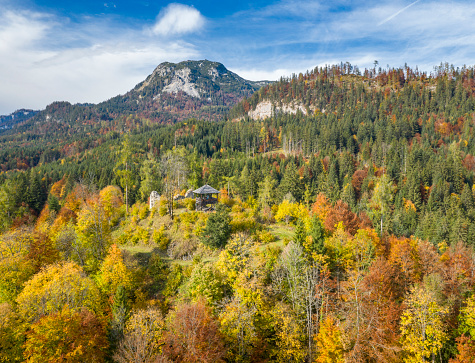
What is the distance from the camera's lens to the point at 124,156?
53.4 meters

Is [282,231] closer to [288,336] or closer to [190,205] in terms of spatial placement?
[190,205]

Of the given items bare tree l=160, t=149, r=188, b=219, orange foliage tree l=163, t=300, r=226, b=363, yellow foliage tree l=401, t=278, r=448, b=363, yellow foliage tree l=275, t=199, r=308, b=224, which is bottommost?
yellow foliage tree l=401, t=278, r=448, b=363

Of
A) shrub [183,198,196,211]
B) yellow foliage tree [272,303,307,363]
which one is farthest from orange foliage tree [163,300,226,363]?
shrub [183,198,196,211]

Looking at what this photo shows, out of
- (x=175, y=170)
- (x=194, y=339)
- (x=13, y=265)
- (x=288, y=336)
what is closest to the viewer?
(x=194, y=339)

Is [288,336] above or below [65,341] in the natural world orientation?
below

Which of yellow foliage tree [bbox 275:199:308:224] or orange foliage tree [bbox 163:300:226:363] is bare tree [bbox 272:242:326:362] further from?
yellow foliage tree [bbox 275:199:308:224]

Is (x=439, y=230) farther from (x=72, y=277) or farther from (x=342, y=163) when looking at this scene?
(x=72, y=277)

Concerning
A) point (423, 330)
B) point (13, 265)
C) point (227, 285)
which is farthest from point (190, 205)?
point (423, 330)

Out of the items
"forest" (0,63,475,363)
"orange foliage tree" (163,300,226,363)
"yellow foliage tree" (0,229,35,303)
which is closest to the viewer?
"orange foliage tree" (163,300,226,363)

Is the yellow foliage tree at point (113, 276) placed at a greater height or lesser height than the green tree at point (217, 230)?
lesser

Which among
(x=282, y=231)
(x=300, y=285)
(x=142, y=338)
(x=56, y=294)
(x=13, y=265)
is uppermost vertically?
(x=13, y=265)

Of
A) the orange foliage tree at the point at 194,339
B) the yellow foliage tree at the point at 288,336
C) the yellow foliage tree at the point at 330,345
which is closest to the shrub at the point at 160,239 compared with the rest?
the orange foliage tree at the point at 194,339

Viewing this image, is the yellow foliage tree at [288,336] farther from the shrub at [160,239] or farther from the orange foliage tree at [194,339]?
the shrub at [160,239]

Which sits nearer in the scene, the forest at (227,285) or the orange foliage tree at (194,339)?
the orange foliage tree at (194,339)
